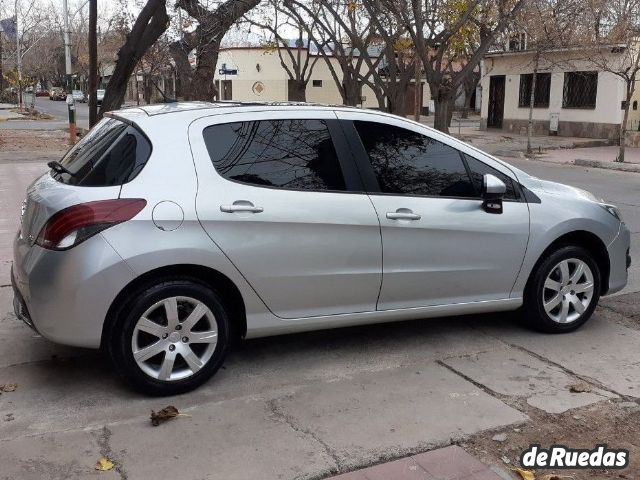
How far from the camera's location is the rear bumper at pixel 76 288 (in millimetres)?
3717

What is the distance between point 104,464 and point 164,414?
0.51 m

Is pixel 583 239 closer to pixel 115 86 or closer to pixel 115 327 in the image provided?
pixel 115 327

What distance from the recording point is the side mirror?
4629 millimetres

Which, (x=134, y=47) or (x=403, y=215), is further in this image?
(x=134, y=47)

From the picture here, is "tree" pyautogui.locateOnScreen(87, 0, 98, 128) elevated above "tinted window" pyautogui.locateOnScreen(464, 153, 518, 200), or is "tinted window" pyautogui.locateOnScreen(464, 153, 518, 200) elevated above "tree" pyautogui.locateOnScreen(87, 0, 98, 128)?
"tree" pyautogui.locateOnScreen(87, 0, 98, 128)

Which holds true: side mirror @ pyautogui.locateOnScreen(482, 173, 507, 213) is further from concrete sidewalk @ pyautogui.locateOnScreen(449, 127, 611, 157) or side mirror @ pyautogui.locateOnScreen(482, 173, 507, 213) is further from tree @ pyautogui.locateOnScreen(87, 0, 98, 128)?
Result: concrete sidewalk @ pyautogui.locateOnScreen(449, 127, 611, 157)

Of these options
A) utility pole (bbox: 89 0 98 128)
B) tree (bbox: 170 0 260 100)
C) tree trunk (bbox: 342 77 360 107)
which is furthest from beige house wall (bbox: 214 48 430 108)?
utility pole (bbox: 89 0 98 128)

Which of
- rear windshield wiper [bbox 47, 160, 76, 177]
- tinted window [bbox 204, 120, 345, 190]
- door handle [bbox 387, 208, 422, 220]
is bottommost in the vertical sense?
door handle [bbox 387, 208, 422, 220]

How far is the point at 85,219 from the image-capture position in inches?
147

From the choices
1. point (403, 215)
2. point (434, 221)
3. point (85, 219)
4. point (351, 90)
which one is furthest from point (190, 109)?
point (351, 90)

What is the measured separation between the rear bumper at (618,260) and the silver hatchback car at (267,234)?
0.89ft

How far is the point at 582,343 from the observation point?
16.7 feet

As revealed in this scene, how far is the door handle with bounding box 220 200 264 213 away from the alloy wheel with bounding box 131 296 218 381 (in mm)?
553

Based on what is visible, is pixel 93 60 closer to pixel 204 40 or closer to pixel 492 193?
pixel 204 40
